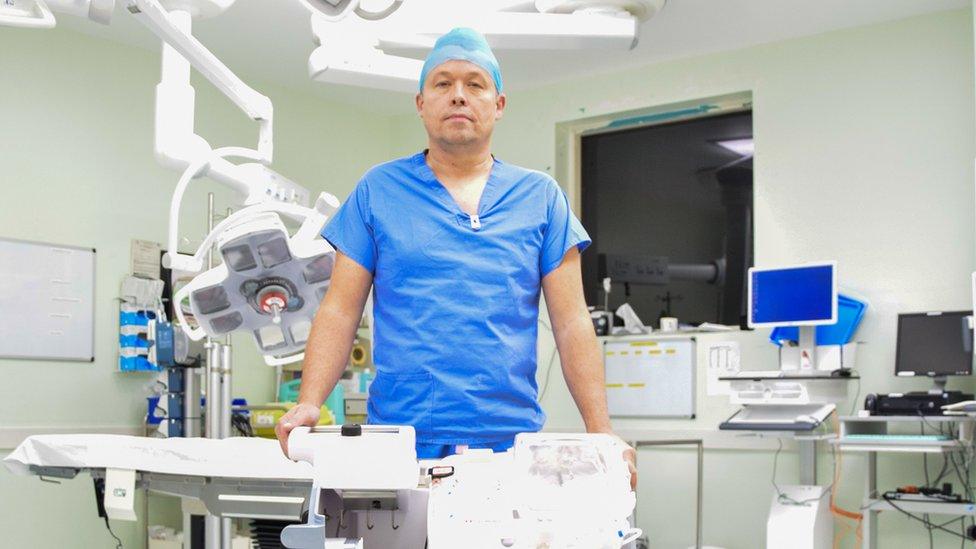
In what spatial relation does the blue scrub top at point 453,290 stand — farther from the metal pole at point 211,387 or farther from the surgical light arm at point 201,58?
the metal pole at point 211,387

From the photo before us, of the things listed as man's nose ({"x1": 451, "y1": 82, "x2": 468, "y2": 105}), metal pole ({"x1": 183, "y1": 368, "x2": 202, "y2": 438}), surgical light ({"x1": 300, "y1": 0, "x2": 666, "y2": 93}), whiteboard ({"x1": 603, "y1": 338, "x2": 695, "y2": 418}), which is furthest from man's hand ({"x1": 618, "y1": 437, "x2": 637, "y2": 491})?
whiteboard ({"x1": 603, "y1": 338, "x2": 695, "y2": 418})

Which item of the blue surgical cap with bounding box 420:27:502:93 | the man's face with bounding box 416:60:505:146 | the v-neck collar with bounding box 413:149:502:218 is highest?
the blue surgical cap with bounding box 420:27:502:93

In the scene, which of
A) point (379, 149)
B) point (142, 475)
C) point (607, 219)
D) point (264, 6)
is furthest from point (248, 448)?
point (379, 149)

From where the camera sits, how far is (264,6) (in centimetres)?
533

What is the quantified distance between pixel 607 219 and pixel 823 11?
181 cm

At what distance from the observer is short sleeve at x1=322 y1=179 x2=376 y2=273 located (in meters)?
1.96

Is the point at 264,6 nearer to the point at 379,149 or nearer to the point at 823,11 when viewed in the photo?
the point at 379,149

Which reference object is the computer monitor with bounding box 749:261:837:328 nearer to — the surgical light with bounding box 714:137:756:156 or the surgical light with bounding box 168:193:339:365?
the surgical light with bounding box 714:137:756:156

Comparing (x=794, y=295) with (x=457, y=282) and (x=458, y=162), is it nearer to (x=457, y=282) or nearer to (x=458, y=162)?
(x=458, y=162)

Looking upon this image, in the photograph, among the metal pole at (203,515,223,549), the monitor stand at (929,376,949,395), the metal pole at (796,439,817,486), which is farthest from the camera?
the metal pole at (796,439,817,486)

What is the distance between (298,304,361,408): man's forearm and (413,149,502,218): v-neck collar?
267 millimetres

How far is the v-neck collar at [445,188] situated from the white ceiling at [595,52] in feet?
11.4

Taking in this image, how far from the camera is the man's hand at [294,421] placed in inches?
63.8

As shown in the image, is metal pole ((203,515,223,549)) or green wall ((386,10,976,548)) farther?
green wall ((386,10,976,548))
